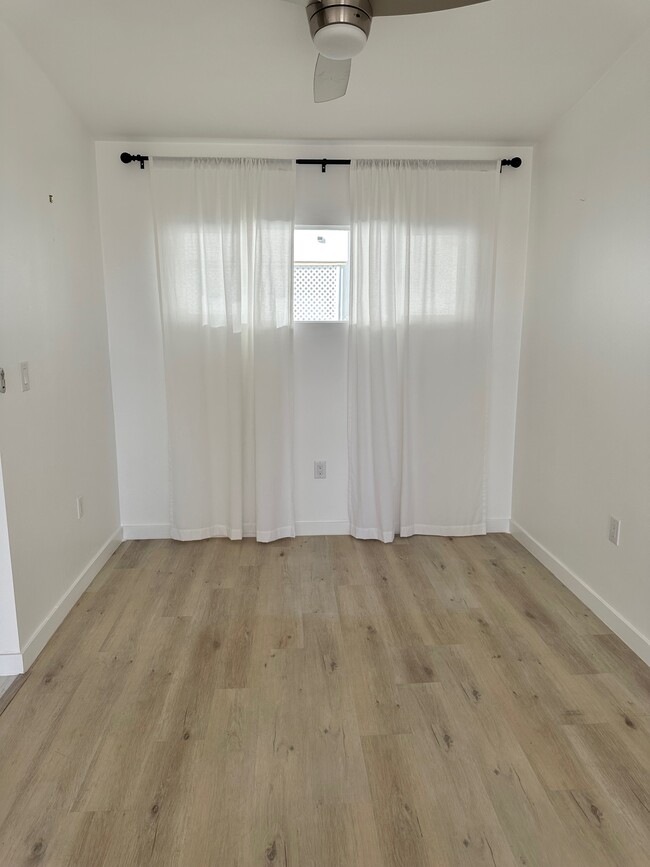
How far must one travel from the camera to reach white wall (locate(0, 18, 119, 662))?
2.10 metres

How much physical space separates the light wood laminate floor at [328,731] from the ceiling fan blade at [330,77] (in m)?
2.20

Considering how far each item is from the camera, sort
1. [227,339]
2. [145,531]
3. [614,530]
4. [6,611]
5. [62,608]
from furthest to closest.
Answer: [145,531] < [227,339] < [62,608] < [614,530] < [6,611]

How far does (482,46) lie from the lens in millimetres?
2158

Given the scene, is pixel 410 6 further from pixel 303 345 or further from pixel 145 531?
pixel 145 531

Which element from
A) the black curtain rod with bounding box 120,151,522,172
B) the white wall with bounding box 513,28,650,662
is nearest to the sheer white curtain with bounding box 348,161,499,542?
the black curtain rod with bounding box 120,151,522,172

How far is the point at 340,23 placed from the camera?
164 centimetres

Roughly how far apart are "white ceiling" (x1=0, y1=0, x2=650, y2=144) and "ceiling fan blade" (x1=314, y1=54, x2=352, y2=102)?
0.70 ft

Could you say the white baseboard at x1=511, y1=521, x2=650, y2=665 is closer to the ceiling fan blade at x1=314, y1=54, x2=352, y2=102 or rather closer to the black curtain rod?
the black curtain rod

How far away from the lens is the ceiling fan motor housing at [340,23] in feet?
5.37

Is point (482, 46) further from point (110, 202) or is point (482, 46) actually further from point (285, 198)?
point (110, 202)

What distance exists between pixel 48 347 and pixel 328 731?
195cm

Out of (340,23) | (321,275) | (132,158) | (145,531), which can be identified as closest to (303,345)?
(321,275)

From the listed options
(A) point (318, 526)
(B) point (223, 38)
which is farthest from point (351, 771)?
(B) point (223, 38)

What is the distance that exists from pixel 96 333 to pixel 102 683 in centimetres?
189
